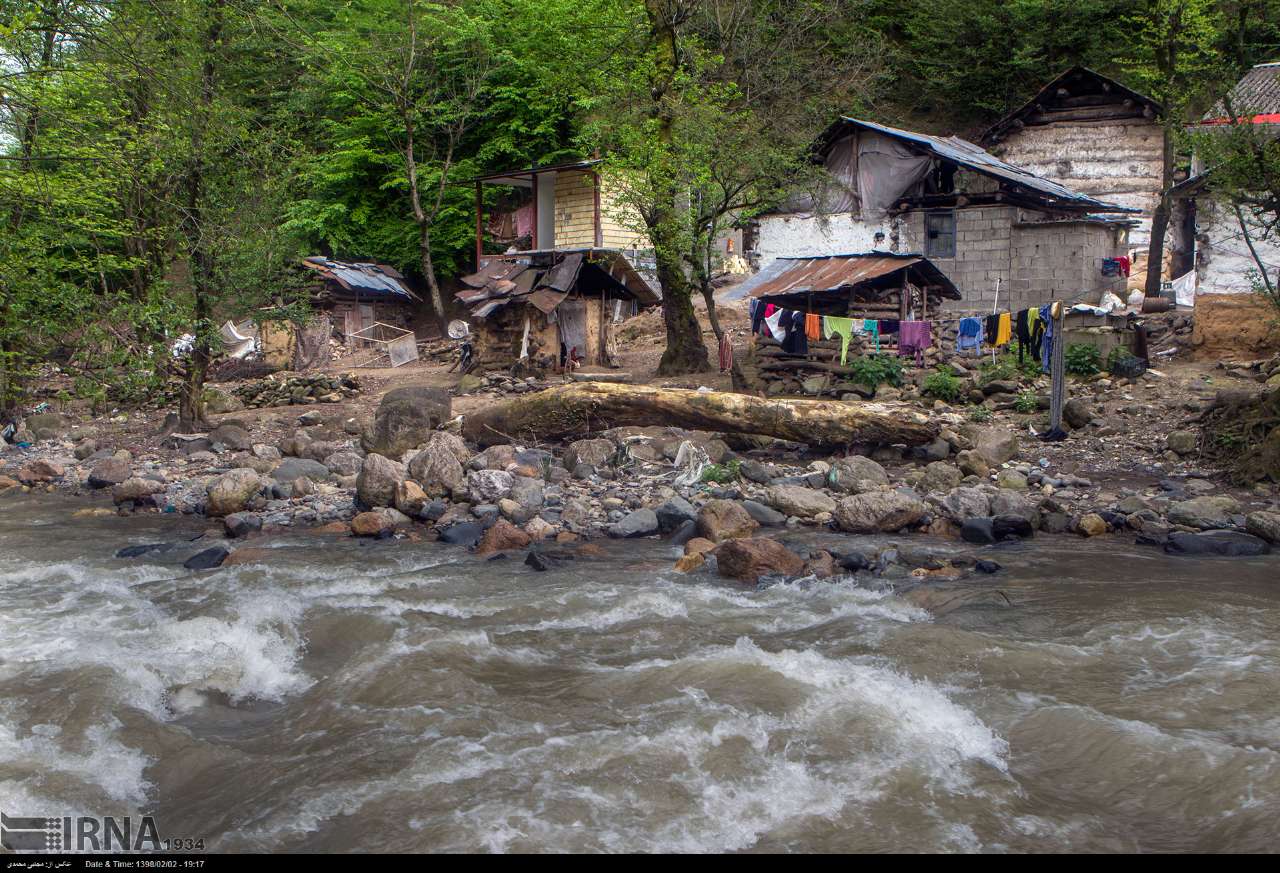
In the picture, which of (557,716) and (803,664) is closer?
(557,716)

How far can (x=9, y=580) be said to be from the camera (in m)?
9.18

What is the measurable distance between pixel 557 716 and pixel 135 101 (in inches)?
491

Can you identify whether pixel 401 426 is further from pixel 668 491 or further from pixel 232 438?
pixel 668 491

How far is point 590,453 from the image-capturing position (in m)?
14.1

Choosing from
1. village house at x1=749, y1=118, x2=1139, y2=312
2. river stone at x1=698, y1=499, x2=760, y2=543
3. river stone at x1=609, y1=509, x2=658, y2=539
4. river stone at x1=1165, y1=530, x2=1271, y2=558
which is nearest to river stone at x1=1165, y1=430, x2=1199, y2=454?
river stone at x1=1165, y1=530, x2=1271, y2=558

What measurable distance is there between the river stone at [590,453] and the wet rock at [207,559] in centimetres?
509

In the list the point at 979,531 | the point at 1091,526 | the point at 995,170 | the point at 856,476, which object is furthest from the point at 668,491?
the point at 995,170

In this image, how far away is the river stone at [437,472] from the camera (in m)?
12.5

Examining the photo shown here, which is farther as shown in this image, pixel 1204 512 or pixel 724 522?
pixel 724 522

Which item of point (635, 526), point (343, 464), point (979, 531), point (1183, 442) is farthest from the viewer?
point (343, 464)

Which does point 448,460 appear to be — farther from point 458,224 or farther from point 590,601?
point 458,224

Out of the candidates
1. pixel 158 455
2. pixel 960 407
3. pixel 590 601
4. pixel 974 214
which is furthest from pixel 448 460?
pixel 974 214

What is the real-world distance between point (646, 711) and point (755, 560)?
3280 millimetres

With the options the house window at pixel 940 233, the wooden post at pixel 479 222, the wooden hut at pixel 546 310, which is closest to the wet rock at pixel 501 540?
the wooden hut at pixel 546 310
